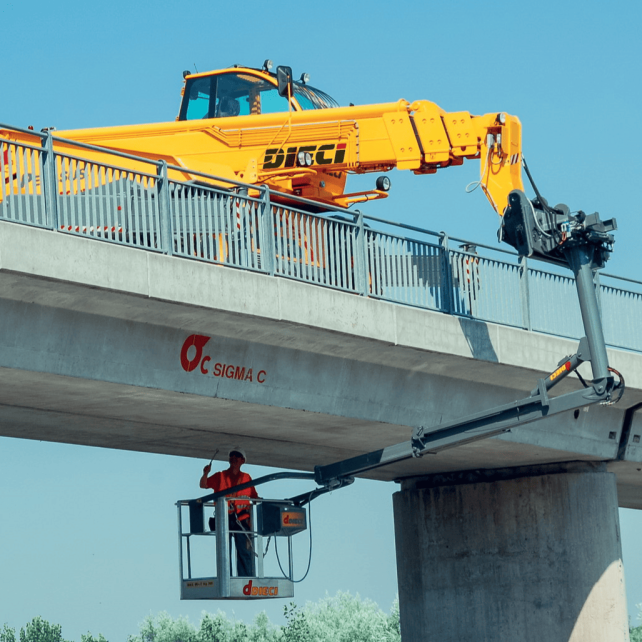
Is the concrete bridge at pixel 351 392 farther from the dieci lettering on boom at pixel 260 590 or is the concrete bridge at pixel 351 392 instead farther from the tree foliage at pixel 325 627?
the tree foliage at pixel 325 627

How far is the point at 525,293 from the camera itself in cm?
2116

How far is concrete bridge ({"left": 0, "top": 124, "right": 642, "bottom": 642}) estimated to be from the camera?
15711 millimetres

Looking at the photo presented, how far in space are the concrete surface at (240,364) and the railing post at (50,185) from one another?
329 millimetres

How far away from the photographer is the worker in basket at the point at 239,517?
19.3 meters

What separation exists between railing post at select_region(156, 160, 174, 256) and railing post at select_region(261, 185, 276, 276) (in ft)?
4.73

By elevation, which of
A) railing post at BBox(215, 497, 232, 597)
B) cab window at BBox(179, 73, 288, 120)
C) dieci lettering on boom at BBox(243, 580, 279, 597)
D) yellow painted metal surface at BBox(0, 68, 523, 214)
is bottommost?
dieci lettering on boom at BBox(243, 580, 279, 597)

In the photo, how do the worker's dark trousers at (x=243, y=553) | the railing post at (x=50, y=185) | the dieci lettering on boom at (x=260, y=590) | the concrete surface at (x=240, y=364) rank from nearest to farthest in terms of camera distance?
the railing post at (x=50, y=185) → the concrete surface at (x=240, y=364) → the dieci lettering on boom at (x=260, y=590) → the worker's dark trousers at (x=243, y=553)

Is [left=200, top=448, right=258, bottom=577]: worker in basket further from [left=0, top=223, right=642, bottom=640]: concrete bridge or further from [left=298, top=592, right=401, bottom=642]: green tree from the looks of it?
[left=298, top=592, right=401, bottom=642]: green tree

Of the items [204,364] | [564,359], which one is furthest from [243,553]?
[564,359]

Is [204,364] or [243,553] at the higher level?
[204,364]

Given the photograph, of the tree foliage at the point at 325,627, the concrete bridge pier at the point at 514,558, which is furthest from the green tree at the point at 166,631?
the concrete bridge pier at the point at 514,558

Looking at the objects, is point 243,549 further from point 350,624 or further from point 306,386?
point 350,624

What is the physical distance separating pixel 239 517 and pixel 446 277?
483 centimetres

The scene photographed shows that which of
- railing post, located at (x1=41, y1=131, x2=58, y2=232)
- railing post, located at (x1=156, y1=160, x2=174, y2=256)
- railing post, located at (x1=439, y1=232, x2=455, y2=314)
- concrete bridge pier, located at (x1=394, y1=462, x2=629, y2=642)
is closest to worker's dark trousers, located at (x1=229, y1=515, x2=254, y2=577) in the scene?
railing post, located at (x1=439, y1=232, x2=455, y2=314)
